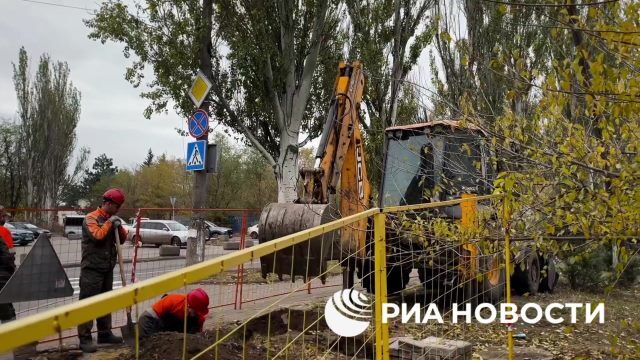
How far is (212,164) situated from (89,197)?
76.2 metres

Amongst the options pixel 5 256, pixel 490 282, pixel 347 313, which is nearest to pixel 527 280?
pixel 490 282

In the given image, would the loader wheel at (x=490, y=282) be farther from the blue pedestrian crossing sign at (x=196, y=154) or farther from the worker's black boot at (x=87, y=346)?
the blue pedestrian crossing sign at (x=196, y=154)

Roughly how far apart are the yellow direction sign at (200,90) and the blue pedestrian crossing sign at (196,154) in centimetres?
110

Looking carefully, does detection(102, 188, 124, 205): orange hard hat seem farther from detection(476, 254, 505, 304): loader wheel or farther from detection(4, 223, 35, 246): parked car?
detection(476, 254, 505, 304): loader wheel

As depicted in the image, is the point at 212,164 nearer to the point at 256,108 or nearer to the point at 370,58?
the point at 256,108

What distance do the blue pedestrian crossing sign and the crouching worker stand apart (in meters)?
4.04

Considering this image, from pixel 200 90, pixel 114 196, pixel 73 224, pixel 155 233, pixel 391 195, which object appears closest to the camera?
pixel 114 196

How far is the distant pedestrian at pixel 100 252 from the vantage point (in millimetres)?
5457

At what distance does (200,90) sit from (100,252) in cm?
465

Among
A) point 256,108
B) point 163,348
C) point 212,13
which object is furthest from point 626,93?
point 256,108

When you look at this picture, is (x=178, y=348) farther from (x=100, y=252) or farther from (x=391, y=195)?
(x=391, y=195)

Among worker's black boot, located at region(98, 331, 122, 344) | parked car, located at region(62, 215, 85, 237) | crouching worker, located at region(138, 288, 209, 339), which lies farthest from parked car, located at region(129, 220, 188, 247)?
crouching worker, located at region(138, 288, 209, 339)

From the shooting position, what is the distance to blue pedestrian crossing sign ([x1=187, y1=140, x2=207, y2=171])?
8492mm

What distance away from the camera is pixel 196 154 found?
8.55 m
